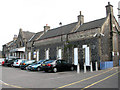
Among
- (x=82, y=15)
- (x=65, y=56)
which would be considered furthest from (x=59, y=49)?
(x=82, y=15)

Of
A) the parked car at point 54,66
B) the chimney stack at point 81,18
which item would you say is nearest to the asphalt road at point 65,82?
the parked car at point 54,66

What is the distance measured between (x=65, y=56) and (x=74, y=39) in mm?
3472

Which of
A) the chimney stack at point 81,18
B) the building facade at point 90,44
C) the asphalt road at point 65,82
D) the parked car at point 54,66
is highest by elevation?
the chimney stack at point 81,18

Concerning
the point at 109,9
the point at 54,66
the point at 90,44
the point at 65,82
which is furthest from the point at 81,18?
the point at 65,82

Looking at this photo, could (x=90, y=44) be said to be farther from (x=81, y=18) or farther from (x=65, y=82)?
(x=65, y=82)

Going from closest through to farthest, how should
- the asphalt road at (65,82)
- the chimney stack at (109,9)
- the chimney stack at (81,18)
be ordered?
the asphalt road at (65,82) → the chimney stack at (109,9) → the chimney stack at (81,18)

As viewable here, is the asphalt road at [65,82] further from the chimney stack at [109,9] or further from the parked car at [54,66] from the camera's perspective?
the chimney stack at [109,9]

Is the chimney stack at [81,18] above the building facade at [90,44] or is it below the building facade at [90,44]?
above

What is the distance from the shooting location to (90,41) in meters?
20.3

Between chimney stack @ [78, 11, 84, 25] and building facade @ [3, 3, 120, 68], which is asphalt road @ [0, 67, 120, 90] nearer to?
building facade @ [3, 3, 120, 68]

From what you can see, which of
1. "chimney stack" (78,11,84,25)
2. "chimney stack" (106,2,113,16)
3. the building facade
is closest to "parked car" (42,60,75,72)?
the building facade

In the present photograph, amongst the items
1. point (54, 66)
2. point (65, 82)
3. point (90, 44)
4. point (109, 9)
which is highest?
point (109, 9)

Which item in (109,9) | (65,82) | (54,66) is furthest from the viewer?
(109,9)

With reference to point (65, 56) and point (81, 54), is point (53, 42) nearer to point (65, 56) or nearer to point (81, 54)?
point (65, 56)
